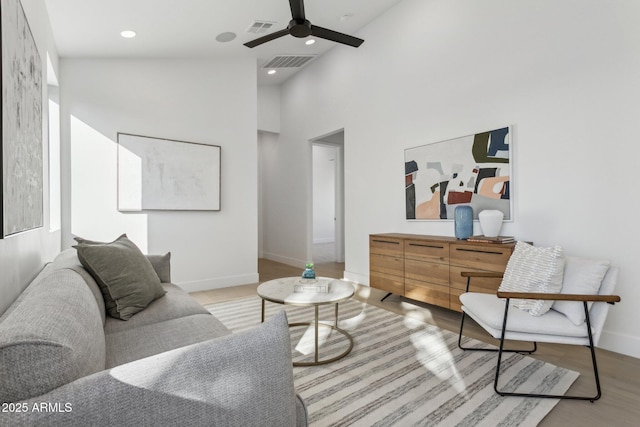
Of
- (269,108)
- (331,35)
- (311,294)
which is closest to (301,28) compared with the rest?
(331,35)

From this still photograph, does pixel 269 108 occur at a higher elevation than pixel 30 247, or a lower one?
higher

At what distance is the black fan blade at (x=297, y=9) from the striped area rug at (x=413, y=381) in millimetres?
2629

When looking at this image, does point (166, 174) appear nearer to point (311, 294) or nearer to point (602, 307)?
Result: point (311, 294)

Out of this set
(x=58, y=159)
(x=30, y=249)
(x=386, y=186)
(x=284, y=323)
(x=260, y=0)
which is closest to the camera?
(x=284, y=323)

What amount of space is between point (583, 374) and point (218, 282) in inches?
152

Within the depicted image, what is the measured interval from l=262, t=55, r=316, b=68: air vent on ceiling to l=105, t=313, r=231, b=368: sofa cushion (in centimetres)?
451

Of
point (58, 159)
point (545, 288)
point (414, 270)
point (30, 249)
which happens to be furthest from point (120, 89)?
point (545, 288)

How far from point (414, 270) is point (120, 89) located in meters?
3.91

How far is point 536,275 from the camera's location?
214 centimetres

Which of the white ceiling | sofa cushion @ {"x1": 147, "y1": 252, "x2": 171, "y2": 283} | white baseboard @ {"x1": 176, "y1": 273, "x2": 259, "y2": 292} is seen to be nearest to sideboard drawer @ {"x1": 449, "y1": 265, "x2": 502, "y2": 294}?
sofa cushion @ {"x1": 147, "y1": 252, "x2": 171, "y2": 283}

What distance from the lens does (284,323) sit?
0.90m

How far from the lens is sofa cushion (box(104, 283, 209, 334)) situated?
5.90 feet

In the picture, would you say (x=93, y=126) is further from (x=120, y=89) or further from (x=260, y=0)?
(x=260, y=0)

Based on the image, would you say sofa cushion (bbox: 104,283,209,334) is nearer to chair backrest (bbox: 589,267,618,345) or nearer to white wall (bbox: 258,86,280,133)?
chair backrest (bbox: 589,267,618,345)
